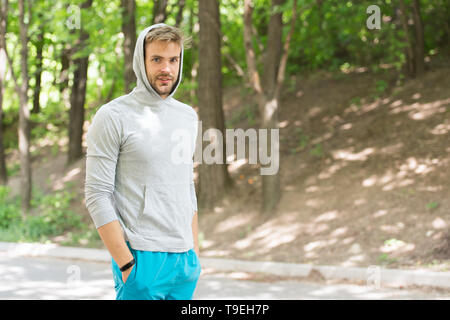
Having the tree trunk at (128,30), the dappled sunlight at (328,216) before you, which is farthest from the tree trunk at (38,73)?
the dappled sunlight at (328,216)

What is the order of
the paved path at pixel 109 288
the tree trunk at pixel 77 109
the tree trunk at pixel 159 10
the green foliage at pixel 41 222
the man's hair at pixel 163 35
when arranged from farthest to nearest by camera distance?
the tree trunk at pixel 77 109 < the tree trunk at pixel 159 10 < the green foliage at pixel 41 222 < the paved path at pixel 109 288 < the man's hair at pixel 163 35

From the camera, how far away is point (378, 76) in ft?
53.9

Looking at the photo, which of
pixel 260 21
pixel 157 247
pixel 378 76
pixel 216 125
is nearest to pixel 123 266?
pixel 157 247

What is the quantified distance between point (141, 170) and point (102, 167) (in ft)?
0.61

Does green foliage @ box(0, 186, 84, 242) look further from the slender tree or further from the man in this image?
the man

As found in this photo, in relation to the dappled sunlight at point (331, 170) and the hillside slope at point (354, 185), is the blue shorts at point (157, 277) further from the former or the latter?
the dappled sunlight at point (331, 170)

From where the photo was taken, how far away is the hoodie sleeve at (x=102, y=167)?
2732 mm

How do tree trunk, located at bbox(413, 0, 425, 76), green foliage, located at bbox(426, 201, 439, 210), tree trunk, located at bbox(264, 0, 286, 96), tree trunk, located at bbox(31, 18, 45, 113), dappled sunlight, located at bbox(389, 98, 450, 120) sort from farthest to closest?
tree trunk, located at bbox(31, 18, 45, 113), tree trunk, located at bbox(413, 0, 425, 76), dappled sunlight, located at bbox(389, 98, 450, 120), tree trunk, located at bbox(264, 0, 286, 96), green foliage, located at bbox(426, 201, 439, 210)

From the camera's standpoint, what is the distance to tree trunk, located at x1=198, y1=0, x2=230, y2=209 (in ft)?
43.2

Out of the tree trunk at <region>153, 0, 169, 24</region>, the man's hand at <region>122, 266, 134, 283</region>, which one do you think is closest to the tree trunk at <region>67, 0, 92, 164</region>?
the tree trunk at <region>153, 0, 169, 24</region>

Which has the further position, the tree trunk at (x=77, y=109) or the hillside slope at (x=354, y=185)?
the tree trunk at (x=77, y=109)

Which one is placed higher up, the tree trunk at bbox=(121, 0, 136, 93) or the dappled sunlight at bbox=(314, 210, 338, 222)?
the tree trunk at bbox=(121, 0, 136, 93)

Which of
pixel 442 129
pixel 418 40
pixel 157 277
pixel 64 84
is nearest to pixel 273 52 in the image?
pixel 442 129

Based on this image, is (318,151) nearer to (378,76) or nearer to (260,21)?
(378,76)
